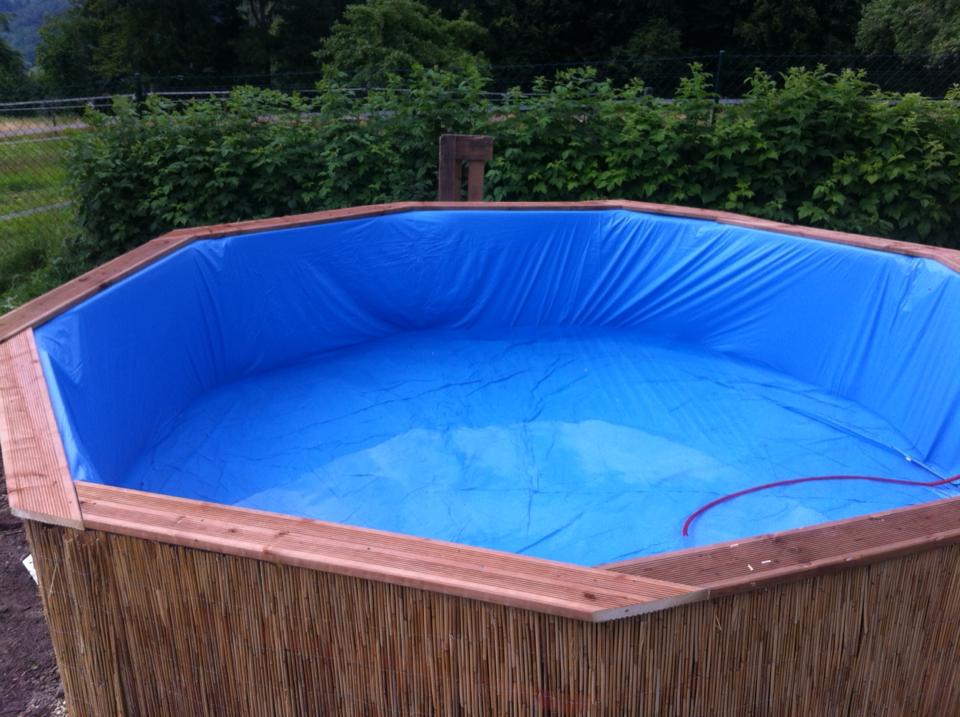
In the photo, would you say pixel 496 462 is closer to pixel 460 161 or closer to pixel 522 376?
pixel 522 376

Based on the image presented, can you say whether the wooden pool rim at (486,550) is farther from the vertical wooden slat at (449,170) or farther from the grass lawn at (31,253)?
the grass lawn at (31,253)

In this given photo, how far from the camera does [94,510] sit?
1619mm

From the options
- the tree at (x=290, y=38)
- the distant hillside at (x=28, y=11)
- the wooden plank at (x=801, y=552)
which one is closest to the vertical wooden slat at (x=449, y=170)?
the wooden plank at (x=801, y=552)

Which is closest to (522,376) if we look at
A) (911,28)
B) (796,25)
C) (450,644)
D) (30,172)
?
(450,644)

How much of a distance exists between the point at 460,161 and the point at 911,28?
13571 millimetres

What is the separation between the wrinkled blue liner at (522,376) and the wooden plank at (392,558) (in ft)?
1.41

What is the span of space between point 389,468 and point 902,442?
2.13 meters

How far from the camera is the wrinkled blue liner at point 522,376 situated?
2961 mm

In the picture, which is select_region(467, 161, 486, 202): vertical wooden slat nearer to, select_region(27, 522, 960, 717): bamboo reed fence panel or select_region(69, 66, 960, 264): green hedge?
select_region(69, 66, 960, 264): green hedge

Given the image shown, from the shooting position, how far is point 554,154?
5527mm

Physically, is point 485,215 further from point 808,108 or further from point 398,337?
point 808,108

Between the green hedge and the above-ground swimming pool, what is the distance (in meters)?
0.90

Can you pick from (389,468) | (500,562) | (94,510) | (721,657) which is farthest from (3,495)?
(721,657)

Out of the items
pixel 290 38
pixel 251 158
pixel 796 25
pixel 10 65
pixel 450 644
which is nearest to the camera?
pixel 450 644
